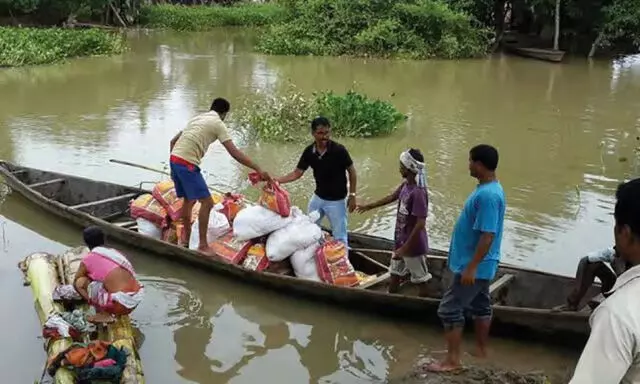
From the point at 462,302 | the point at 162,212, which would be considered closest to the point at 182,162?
the point at 162,212

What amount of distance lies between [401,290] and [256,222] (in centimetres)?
135

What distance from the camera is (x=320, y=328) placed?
224 inches

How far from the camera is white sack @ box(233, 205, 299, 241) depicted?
6035 millimetres

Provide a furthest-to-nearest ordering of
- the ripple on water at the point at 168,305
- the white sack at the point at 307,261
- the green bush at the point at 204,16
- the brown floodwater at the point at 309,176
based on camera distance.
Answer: the green bush at the point at 204,16, the white sack at the point at 307,261, the ripple on water at the point at 168,305, the brown floodwater at the point at 309,176

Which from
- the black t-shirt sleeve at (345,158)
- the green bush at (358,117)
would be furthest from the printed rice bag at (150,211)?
the green bush at (358,117)

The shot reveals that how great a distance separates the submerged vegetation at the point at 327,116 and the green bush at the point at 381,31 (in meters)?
10.1

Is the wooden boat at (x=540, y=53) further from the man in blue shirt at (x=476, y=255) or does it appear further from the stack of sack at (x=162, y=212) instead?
the man in blue shirt at (x=476, y=255)

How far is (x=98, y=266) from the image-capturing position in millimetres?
4883

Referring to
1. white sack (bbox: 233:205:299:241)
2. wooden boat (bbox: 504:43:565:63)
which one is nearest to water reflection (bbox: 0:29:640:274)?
wooden boat (bbox: 504:43:565:63)

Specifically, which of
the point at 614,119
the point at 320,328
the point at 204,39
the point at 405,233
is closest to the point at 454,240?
the point at 405,233

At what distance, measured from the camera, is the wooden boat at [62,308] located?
4348 millimetres

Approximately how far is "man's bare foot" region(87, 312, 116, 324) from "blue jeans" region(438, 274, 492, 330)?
223cm

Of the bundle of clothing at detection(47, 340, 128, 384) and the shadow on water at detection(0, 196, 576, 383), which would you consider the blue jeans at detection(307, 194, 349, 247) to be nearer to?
the shadow on water at detection(0, 196, 576, 383)

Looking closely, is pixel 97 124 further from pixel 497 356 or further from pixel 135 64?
pixel 497 356
